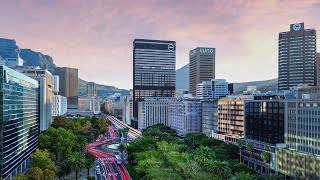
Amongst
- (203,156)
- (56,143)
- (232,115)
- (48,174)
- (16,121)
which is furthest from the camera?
(232,115)

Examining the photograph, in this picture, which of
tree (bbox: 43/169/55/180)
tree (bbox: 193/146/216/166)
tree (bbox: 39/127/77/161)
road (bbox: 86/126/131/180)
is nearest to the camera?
tree (bbox: 43/169/55/180)

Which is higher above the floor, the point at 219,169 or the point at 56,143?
the point at 56,143

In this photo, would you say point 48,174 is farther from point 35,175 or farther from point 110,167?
point 110,167

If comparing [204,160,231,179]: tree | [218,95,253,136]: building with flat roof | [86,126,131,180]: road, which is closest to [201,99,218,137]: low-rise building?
[218,95,253,136]: building with flat roof

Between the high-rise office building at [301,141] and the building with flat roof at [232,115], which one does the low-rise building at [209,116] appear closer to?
the building with flat roof at [232,115]

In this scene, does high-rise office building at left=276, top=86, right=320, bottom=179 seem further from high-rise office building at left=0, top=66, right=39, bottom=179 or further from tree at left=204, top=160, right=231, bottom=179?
high-rise office building at left=0, top=66, right=39, bottom=179

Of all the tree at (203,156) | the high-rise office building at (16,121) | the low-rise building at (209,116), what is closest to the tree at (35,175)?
the high-rise office building at (16,121)

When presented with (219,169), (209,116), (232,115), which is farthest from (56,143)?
(209,116)

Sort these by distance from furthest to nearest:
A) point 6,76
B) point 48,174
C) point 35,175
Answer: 1. point 6,76
2. point 48,174
3. point 35,175
